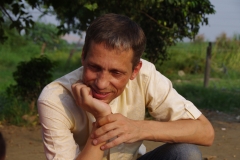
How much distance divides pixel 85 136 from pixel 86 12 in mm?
3699

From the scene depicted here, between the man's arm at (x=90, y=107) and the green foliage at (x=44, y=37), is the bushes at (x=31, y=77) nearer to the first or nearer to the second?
the man's arm at (x=90, y=107)

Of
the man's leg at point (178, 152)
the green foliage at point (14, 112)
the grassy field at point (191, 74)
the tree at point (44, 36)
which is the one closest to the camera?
the man's leg at point (178, 152)

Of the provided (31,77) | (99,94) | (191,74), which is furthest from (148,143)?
(191,74)

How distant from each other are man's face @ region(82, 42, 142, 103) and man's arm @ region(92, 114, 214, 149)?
15 centimetres

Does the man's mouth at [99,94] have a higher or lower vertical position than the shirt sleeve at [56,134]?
higher

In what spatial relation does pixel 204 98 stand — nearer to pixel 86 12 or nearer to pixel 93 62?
pixel 86 12

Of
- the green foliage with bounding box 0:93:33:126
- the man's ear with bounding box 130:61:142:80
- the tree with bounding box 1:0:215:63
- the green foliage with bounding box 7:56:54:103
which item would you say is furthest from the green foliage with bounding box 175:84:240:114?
the man's ear with bounding box 130:61:142:80

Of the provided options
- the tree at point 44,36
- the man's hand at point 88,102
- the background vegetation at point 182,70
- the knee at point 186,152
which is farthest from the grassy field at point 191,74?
the man's hand at point 88,102

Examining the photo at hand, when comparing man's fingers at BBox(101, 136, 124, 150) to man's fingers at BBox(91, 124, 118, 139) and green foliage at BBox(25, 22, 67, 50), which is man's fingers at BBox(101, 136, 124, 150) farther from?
green foliage at BBox(25, 22, 67, 50)

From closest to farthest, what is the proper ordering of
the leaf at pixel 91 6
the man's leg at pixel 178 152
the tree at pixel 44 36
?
the man's leg at pixel 178 152, the leaf at pixel 91 6, the tree at pixel 44 36

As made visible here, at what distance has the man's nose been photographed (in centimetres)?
231

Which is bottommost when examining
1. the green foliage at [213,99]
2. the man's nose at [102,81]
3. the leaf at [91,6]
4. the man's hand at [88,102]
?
the green foliage at [213,99]

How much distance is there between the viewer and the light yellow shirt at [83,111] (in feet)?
7.76

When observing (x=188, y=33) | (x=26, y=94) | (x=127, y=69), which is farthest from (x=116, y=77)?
(x=188, y=33)
